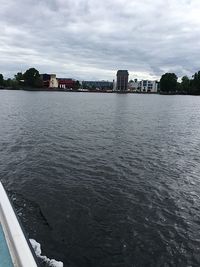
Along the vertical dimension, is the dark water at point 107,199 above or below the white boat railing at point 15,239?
below

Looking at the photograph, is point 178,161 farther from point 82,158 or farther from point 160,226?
point 160,226

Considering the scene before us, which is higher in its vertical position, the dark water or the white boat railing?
the white boat railing

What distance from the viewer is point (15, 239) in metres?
5.87

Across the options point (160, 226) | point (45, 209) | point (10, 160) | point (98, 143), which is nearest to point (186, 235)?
point (160, 226)

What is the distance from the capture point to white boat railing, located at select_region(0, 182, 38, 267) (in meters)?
5.28

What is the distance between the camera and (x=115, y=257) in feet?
35.9

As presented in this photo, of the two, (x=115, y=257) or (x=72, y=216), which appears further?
(x=72, y=216)

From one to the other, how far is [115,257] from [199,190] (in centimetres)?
876

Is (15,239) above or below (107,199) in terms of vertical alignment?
above

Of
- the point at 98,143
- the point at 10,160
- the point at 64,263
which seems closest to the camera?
the point at 64,263

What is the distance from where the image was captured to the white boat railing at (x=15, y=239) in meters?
5.28

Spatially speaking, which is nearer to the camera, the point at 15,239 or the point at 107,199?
the point at 15,239

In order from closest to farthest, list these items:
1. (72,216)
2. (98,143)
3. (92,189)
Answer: (72,216)
(92,189)
(98,143)

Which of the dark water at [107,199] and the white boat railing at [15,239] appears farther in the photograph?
the dark water at [107,199]
